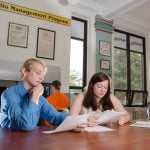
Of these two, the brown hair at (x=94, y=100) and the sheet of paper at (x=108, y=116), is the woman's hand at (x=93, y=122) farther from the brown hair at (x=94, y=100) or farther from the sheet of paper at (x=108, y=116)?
the brown hair at (x=94, y=100)

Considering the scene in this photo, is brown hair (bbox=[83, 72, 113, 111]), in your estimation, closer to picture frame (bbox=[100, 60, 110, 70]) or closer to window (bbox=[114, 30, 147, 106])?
picture frame (bbox=[100, 60, 110, 70])

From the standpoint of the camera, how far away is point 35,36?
4227 mm

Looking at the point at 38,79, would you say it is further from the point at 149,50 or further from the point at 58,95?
the point at 149,50

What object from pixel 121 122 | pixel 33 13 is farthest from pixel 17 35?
pixel 121 122

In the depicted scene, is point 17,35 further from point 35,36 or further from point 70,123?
point 70,123

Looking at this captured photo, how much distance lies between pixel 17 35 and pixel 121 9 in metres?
2.32

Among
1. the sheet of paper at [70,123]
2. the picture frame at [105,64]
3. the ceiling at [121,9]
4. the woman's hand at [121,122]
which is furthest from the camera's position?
the picture frame at [105,64]

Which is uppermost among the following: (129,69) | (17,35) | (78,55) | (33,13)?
(33,13)

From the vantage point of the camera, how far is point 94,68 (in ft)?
16.6

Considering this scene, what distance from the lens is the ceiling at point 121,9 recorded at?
470 centimetres

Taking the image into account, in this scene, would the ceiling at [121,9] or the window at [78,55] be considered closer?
the ceiling at [121,9]

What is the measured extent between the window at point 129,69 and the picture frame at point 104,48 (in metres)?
0.42

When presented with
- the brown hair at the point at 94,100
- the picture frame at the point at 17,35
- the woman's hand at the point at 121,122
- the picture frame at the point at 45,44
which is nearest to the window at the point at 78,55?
the picture frame at the point at 45,44

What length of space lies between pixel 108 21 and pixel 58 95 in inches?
101
